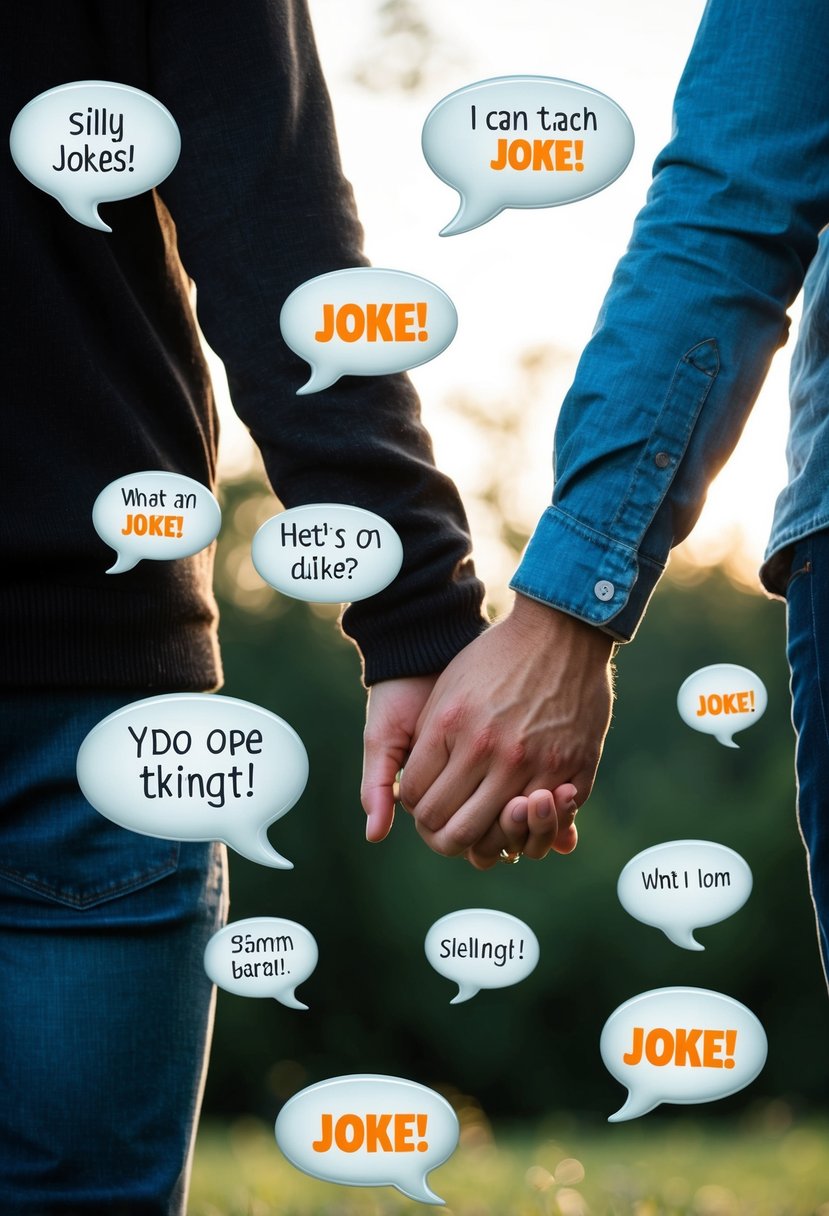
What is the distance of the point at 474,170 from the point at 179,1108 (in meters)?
0.99

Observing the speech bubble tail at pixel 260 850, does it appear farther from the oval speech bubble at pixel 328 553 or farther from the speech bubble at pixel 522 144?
the speech bubble at pixel 522 144

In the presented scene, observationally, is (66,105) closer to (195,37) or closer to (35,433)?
(195,37)

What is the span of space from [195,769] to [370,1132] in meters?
0.47

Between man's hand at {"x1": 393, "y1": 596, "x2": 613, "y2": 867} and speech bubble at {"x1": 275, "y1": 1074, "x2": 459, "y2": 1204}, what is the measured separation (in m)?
0.29

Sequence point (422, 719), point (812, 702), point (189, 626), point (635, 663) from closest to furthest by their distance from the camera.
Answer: point (812, 702), point (189, 626), point (422, 719), point (635, 663)

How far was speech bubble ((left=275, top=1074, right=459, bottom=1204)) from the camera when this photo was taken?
137cm

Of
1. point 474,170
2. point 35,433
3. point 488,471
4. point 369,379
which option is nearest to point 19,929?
point 35,433

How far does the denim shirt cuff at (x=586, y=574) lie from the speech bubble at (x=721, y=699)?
397 millimetres

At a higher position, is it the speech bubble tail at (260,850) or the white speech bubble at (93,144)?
the white speech bubble at (93,144)

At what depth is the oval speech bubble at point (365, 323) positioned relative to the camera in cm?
119

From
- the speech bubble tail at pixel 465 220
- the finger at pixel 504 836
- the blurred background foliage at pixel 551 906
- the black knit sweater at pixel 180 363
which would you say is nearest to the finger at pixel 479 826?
the finger at pixel 504 836

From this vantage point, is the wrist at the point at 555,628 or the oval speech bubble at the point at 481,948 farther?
the oval speech bubble at the point at 481,948

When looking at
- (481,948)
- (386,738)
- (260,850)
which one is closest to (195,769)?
(260,850)

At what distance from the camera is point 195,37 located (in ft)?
3.74
